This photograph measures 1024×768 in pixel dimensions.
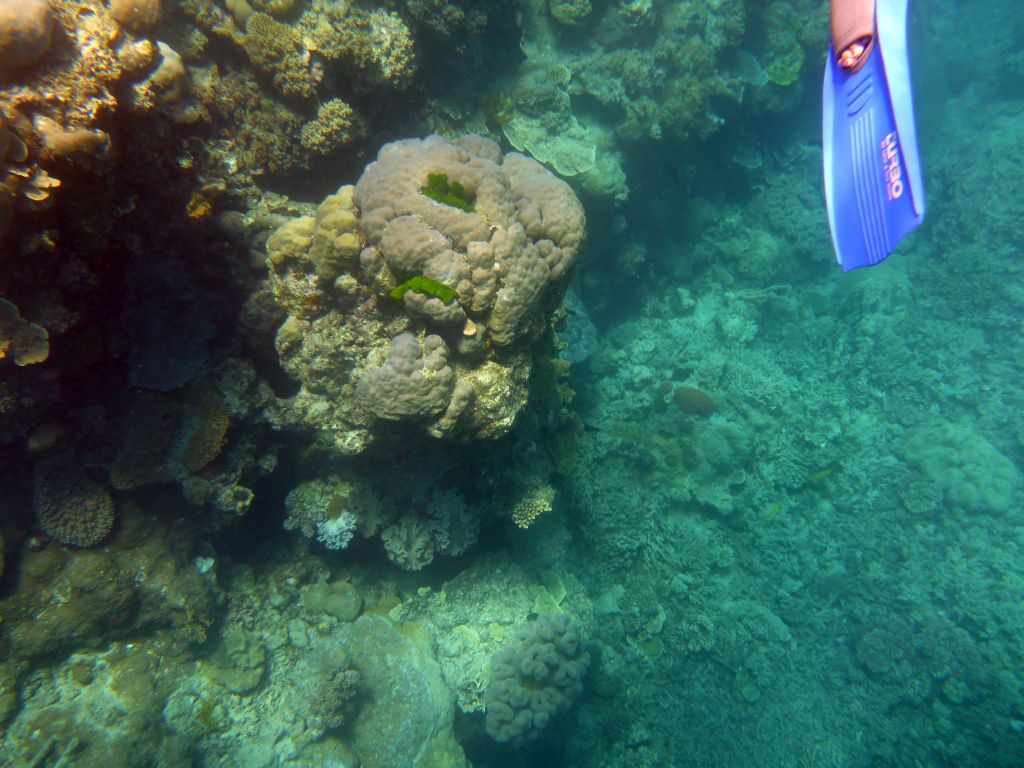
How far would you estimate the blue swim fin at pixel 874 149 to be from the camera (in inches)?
51.4

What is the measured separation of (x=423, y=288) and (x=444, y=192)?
73cm

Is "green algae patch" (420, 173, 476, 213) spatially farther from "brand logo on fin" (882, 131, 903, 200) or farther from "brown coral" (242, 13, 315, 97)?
"brand logo on fin" (882, 131, 903, 200)

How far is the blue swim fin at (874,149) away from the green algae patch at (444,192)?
2349 millimetres

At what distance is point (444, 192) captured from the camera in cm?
344

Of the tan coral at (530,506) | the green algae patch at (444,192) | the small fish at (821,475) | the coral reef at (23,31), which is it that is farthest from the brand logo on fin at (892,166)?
the small fish at (821,475)

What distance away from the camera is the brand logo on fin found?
1.36m

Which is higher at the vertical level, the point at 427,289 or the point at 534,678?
the point at 427,289

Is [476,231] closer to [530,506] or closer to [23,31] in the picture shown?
[23,31]

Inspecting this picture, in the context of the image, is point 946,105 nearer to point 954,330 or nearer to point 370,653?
point 954,330

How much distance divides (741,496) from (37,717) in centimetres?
869

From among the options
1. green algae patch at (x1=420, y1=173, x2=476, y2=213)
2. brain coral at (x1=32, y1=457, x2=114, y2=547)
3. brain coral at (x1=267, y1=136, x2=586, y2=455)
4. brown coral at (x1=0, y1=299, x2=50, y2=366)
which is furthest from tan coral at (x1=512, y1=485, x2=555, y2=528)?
brown coral at (x1=0, y1=299, x2=50, y2=366)

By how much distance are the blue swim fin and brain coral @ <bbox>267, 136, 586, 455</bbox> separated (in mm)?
2151

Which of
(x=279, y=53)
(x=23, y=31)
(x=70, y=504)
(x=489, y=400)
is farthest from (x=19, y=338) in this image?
(x=279, y=53)

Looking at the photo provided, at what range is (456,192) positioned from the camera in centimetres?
349
